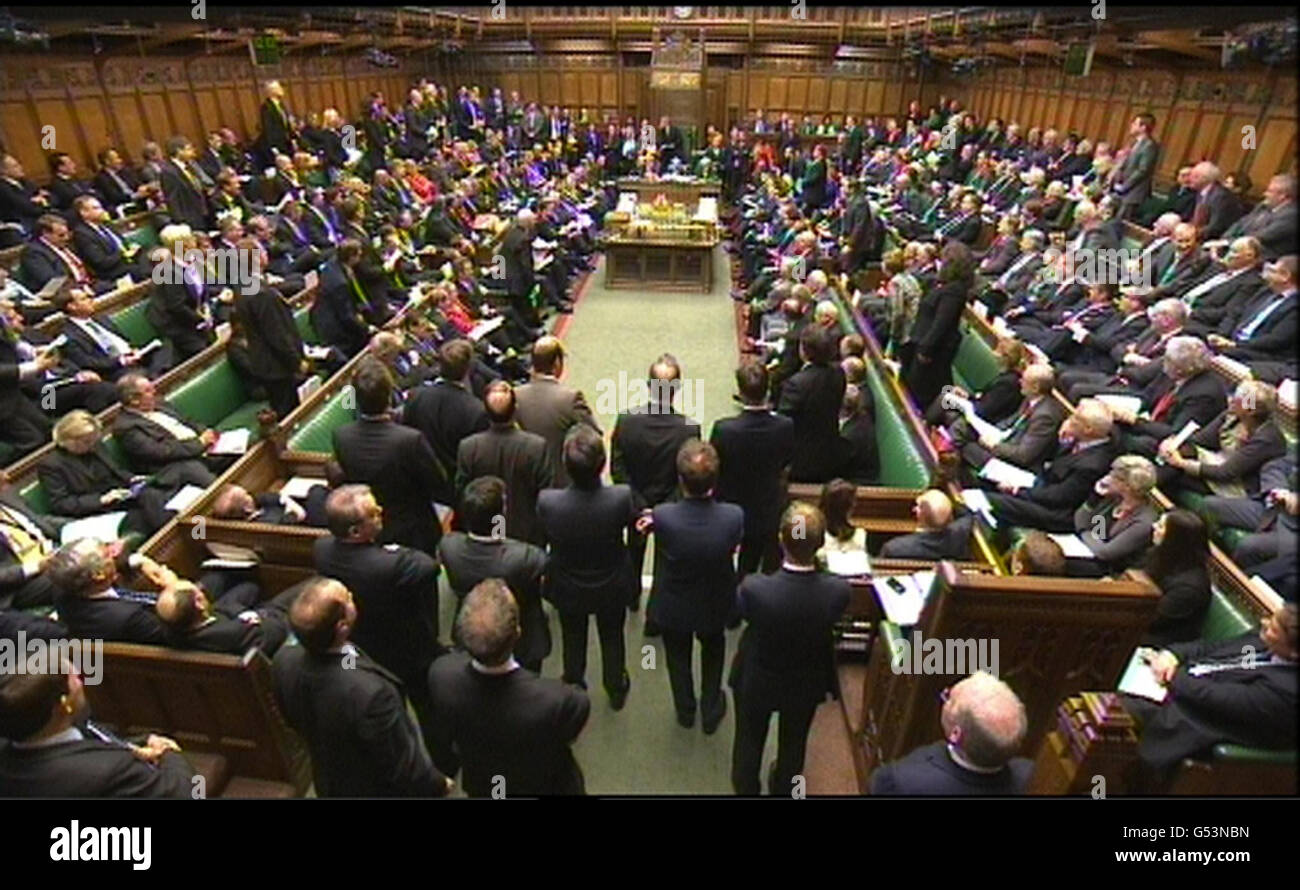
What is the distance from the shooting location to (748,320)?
8.77 m

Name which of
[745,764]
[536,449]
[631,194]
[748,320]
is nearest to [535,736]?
[745,764]

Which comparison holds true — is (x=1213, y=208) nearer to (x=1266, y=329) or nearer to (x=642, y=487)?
(x=1266, y=329)

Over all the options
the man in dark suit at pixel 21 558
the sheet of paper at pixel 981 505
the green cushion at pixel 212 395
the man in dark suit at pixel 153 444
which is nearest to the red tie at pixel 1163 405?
the sheet of paper at pixel 981 505

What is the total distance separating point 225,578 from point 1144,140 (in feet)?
33.1

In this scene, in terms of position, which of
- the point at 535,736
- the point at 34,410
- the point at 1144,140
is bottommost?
the point at 34,410

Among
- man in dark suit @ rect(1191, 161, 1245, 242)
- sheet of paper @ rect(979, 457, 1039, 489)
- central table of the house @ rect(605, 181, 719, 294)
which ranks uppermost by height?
man in dark suit @ rect(1191, 161, 1245, 242)

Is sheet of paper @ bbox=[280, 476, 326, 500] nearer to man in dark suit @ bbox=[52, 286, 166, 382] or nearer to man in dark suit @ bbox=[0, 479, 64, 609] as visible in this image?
man in dark suit @ bbox=[0, 479, 64, 609]

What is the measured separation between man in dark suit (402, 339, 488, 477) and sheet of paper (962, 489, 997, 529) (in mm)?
2680

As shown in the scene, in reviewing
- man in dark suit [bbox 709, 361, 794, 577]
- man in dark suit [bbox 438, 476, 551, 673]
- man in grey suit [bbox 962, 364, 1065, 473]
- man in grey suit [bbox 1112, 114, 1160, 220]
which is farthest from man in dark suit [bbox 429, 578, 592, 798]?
man in grey suit [bbox 1112, 114, 1160, 220]

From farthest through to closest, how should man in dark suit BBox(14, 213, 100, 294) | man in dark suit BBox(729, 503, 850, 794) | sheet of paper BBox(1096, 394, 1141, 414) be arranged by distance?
man in dark suit BBox(14, 213, 100, 294), sheet of paper BBox(1096, 394, 1141, 414), man in dark suit BBox(729, 503, 850, 794)

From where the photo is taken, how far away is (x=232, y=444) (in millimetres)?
4594

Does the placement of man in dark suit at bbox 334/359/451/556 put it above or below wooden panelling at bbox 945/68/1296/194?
below

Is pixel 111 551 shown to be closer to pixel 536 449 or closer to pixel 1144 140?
pixel 536 449

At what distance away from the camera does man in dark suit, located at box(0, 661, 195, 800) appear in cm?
201
